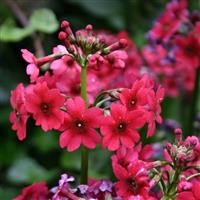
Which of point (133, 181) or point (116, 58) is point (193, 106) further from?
point (133, 181)

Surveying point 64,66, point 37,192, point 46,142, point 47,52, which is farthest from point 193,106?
point 37,192

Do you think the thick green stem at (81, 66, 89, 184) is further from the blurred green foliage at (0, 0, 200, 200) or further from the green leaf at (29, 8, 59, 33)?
the green leaf at (29, 8, 59, 33)

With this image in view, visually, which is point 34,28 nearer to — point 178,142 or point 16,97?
point 16,97

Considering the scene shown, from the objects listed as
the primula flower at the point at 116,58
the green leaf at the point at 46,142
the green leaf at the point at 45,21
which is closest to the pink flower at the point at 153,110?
the primula flower at the point at 116,58

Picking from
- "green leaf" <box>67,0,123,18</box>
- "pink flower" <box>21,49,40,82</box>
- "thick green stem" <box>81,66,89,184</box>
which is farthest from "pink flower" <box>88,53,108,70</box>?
"green leaf" <box>67,0,123,18</box>

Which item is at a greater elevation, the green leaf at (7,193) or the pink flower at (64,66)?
the pink flower at (64,66)

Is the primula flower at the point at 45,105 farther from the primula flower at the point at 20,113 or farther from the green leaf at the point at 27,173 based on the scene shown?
the green leaf at the point at 27,173

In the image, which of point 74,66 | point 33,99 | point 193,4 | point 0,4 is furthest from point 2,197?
point 193,4
